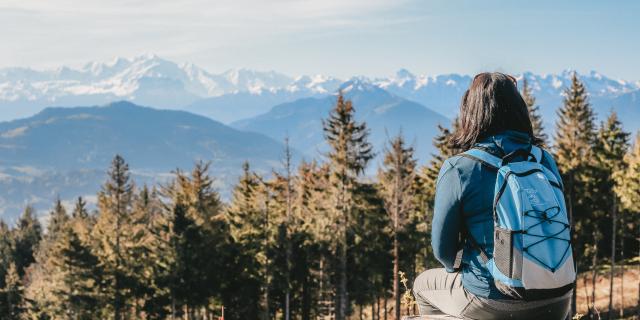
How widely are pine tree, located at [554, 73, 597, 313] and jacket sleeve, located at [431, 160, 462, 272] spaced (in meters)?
32.6

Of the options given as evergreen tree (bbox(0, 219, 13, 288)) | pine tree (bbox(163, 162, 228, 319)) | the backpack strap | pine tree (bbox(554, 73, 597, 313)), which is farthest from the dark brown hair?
evergreen tree (bbox(0, 219, 13, 288))

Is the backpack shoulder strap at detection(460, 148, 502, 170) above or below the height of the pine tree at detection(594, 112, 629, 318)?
below

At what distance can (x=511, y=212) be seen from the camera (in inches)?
130

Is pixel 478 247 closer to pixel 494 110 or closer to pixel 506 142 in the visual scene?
pixel 506 142

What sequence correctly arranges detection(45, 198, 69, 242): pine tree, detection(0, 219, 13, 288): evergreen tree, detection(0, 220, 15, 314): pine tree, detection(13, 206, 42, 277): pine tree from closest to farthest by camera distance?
detection(45, 198, 69, 242): pine tree < detection(0, 220, 15, 314): pine tree < detection(0, 219, 13, 288): evergreen tree < detection(13, 206, 42, 277): pine tree

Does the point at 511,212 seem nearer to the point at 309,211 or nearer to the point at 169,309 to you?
the point at 309,211

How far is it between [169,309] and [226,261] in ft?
15.7

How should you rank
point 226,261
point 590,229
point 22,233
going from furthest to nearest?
point 22,233 → point 590,229 → point 226,261

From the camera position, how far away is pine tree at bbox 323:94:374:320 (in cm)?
2933

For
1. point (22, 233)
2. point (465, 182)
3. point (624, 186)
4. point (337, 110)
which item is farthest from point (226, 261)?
point (22, 233)

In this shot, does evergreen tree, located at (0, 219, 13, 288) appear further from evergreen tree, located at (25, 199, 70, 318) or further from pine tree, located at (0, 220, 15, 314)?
evergreen tree, located at (25, 199, 70, 318)

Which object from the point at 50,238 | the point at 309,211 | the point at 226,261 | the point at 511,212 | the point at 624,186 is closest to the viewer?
the point at 511,212

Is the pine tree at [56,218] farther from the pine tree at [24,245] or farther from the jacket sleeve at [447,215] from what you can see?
the jacket sleeve at [447,215]

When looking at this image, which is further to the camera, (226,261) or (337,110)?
(226,261)
